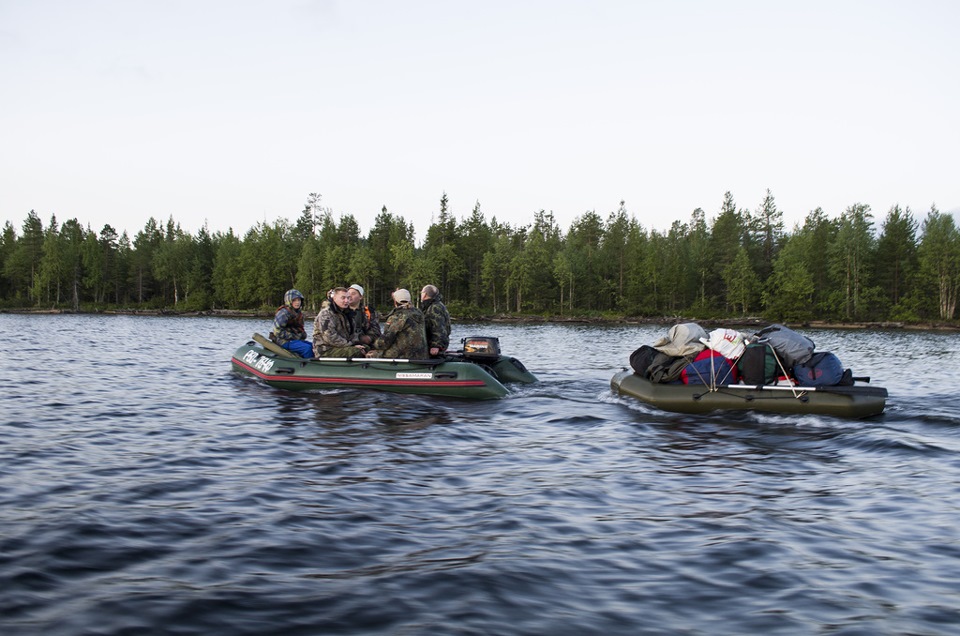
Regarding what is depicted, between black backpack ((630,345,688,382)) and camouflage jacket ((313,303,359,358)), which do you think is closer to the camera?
black backpack ((630,345,688,382))

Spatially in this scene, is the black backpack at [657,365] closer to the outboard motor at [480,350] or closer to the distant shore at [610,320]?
the outboard motor at [480,350]

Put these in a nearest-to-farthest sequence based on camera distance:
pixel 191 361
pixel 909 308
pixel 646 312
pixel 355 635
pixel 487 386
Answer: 1. pixel 355 635
2. pixel 487 386
3. pixel 191 361
4. pixel 909 308
5. pixel 646 312

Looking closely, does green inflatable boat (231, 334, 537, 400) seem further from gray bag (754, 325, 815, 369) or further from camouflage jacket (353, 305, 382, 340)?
gray bag (754, 325, 815, 369)

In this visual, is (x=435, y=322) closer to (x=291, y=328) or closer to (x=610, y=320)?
(x=291, y=328)

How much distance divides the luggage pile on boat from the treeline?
67.1 m

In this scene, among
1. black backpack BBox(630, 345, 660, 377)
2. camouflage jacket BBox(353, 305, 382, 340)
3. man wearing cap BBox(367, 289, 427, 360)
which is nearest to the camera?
black backpack BBox(630, 345, 660, 377)

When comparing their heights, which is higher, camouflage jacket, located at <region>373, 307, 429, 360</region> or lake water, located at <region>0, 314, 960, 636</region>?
camouflage jacket, located at <region>373, 307, 429, 360</region>

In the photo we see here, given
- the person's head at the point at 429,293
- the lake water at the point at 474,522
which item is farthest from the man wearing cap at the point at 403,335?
the lake water at the point at 474,522

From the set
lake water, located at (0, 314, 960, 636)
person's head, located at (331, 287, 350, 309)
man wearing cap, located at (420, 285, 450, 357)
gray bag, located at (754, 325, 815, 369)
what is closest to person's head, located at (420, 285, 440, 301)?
man wearing cap, located at (420, 285, 450, 357)

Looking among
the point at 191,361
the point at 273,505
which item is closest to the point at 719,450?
the point at 273,505

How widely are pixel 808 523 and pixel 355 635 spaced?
4303 millimetres

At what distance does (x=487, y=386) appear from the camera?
45.4ft

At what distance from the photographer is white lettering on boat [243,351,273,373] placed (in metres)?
15.5

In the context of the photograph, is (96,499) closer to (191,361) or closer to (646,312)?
(191,361)
